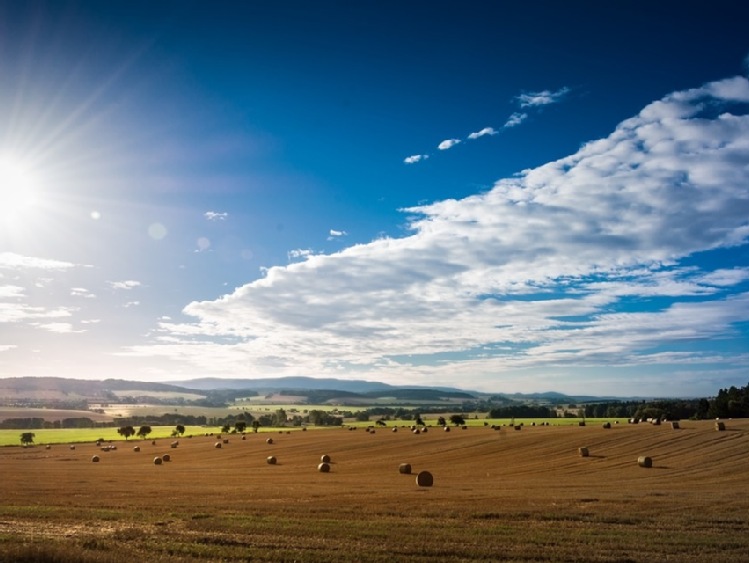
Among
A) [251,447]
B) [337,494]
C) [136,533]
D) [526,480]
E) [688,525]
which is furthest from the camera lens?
[251,447]

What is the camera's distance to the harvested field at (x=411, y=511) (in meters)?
14.0

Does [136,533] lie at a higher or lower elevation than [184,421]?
higher

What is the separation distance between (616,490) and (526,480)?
24.1 feet

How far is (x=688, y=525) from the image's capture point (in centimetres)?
1741

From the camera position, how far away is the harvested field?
551 inches

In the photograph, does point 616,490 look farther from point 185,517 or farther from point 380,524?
point 185,517

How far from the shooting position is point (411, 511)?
20.7 m

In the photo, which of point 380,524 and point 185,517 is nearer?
point 380,524

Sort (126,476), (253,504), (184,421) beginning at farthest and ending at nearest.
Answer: (184,421) → (126,476) → (253,504)

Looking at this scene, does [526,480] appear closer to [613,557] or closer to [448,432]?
[613,557]

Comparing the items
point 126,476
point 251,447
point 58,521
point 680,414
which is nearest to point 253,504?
point 58,521

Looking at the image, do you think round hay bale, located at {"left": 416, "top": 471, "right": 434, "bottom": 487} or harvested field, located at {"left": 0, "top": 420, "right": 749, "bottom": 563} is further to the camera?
round hay bale, located at {"left": 416, "top": 471, "right": 434, "bottom": 487}

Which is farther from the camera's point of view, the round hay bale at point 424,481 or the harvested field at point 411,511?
the round hay bale at point 424,481

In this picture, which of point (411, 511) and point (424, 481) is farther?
point (424, 481)
